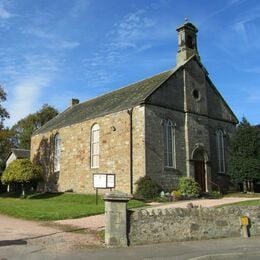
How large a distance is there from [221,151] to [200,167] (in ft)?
11.8

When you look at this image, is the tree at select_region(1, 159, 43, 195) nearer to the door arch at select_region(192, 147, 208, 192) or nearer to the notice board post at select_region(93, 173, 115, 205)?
the notice board post at select_region(93, 173, 115, 205)

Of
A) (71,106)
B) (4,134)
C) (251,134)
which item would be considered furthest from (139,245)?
(71,106)

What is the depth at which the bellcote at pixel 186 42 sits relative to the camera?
31.6 m

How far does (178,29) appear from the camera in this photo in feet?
105

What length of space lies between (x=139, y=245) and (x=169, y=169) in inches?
620

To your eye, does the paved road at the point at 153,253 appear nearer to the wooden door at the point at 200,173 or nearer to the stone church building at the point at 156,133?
the stone church building at the point at 156,133

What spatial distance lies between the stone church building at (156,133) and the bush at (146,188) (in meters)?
0.57

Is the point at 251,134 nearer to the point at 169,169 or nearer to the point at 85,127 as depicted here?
the point at 169,169

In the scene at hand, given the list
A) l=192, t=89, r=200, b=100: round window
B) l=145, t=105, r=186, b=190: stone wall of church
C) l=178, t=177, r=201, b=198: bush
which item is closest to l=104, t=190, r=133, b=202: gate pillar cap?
l=145, t=105, r=186, b=190: stone wall of church

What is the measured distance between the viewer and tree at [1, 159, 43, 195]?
33719 mm

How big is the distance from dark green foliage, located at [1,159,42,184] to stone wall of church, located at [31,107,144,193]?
2.47 metres

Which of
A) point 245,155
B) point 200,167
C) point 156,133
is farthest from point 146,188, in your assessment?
point 245,155

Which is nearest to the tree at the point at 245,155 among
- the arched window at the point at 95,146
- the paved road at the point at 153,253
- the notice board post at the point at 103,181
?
the arched window at the point at 95,146

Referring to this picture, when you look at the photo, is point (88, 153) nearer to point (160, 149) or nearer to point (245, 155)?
point (160, 149)
